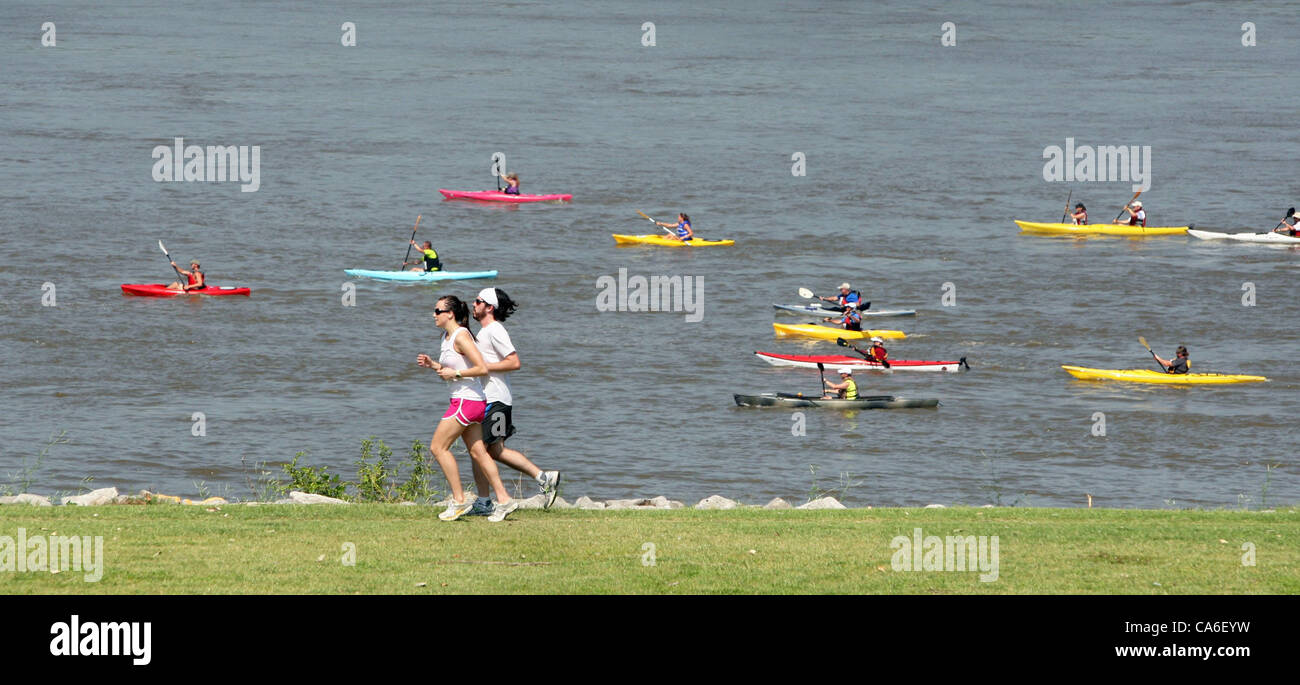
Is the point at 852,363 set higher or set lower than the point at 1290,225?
lower

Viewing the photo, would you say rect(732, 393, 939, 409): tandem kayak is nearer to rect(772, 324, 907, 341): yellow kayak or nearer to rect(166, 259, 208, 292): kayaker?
rect(772, 324, 907, 341): yellow kayak

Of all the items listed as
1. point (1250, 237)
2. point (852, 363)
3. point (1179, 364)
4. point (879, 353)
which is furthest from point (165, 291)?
point (1250, 237)

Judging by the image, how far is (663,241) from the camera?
162 feet

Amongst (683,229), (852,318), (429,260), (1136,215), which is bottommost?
(852,318)

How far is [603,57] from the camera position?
9131cm

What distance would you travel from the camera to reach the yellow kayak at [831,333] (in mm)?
38281

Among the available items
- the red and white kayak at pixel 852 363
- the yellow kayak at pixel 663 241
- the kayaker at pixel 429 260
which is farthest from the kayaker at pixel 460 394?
the yellow kayak at pixel 663 241

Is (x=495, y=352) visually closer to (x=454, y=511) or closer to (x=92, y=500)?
(x=454, y=511)

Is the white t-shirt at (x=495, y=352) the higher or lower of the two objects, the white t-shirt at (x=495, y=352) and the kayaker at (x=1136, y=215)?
the lower

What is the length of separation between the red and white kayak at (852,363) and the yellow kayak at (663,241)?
14071 mm

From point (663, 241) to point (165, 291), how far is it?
49.3 ft

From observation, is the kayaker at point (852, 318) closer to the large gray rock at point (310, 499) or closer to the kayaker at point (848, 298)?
the kayaker at point (848, 298)
